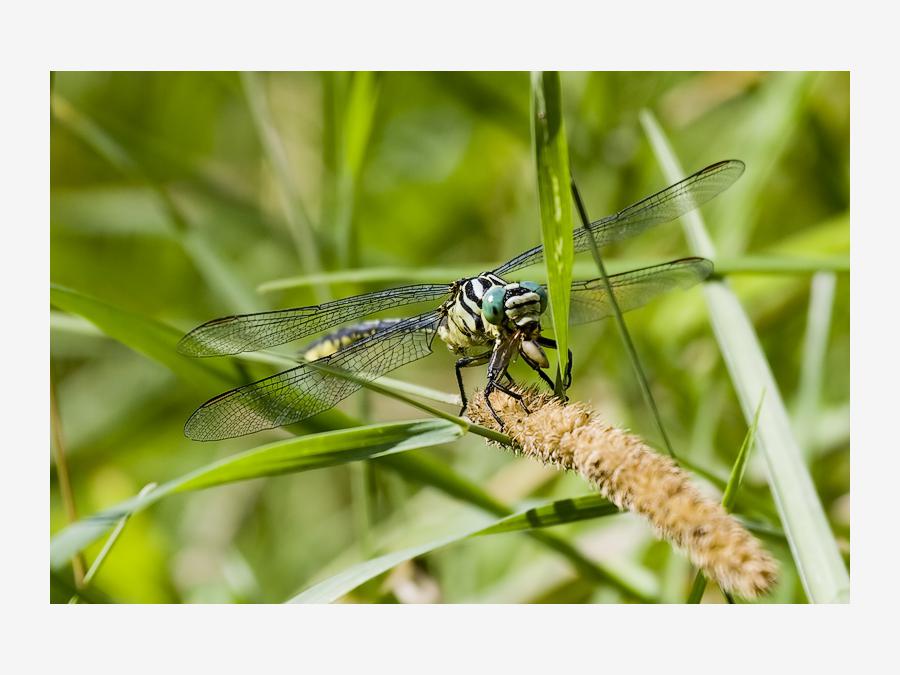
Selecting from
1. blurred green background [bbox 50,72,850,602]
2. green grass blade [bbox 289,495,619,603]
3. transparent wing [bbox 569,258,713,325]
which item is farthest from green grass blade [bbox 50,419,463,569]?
transparent wing [bbox 569,258,713,325]

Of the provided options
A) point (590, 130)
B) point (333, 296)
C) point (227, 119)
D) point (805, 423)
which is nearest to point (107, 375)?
point (227, 119)

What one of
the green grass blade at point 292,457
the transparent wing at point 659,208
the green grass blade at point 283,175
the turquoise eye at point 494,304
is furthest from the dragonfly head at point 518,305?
the green grass blade at point 283,175

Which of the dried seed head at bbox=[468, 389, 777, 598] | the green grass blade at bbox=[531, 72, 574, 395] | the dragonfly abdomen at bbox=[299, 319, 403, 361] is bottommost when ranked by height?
the dried seed head at bbox=[468, 389, 777, 598]

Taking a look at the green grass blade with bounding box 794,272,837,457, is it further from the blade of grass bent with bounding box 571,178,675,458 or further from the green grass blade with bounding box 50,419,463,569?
the green grass blade with bounding box 50,419,463,569

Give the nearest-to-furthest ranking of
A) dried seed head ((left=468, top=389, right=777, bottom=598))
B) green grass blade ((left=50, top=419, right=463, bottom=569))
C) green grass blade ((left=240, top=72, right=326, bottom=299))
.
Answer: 1. dried seed head ((left=468, top=389, right=777, bottom=598))
2. green grass blade ((left=50, top=419, right=463, bottom=569))
3. green grass blade ((left=240, top=72, right=326, bottom=299))

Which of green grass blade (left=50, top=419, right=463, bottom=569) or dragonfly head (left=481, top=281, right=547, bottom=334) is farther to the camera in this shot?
dragonfly head (left=481, top=281, right=547, bottom=334)
